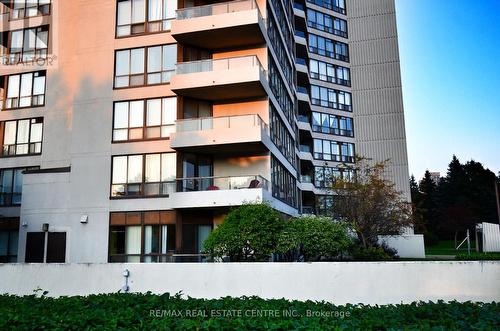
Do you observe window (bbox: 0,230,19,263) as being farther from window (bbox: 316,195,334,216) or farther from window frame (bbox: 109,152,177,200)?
window (bbox: 316,195,334,216)

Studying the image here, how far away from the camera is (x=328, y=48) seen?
50.3 m

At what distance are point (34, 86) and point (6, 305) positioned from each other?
73.8 ft

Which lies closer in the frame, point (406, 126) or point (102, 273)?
point (102, 273)

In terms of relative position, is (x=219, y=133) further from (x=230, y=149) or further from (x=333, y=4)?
(x=333, y=4)

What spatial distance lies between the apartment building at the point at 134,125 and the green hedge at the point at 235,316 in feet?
43.1

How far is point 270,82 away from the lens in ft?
86.6

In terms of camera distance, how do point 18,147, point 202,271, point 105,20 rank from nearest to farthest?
point 202,271, point 105,20, point 18,147

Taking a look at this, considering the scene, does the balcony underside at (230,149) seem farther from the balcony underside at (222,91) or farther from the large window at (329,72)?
the large window at (329,72)

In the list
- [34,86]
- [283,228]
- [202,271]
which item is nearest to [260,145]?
[283,228]

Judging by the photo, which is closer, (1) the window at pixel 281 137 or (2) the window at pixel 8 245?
(2) the window at pixel 8 245

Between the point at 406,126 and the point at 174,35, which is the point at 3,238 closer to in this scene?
the point at 174,35

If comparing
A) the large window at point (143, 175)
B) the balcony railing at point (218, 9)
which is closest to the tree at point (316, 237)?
the large window at point (143, 175)

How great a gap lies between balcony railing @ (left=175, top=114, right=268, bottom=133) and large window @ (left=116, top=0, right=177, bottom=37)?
6040mm

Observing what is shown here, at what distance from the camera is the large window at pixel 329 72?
48688 mm
